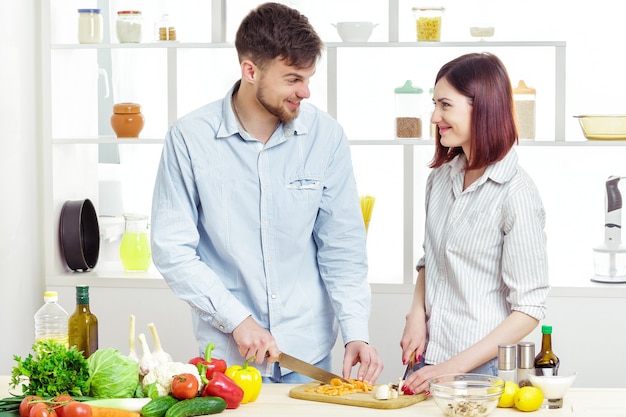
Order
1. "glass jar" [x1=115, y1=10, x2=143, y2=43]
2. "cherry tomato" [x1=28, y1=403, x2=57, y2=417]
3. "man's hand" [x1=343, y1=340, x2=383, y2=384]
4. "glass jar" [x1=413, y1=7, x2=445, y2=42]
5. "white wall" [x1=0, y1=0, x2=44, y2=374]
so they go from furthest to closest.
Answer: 1. "glass jar" [x1=115, y1=10, x2=143, y2=43]
2. "glass jar" [x1=413, y1=7, x2=445, y2=42]
3. "white wall" [x1=0, y1=0, x2=44, y2=374]
4. "man's hand" [x1=343, y1=340, x2=383, y2=384]
5. "cherry tomato" [x1=28, y1=403, x2=57, y2=417]

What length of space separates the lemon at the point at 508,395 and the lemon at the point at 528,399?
2 cm

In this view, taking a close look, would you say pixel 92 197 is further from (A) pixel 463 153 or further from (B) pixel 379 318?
(A) pixel 463 153

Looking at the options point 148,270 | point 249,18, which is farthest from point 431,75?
point 249,18

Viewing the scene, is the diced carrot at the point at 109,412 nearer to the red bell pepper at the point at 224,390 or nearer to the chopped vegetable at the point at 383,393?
the red bell pepper at the point at 224,390

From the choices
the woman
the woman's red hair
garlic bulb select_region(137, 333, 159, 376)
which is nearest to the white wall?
garlic bulb select_region(137, 333, 159, 376)

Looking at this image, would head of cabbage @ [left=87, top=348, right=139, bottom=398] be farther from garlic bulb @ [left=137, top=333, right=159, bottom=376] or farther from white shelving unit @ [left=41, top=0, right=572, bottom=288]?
white shelving unit @ [left=41, top=0, right=572, bottom=288]

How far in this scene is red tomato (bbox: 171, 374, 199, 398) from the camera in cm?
201

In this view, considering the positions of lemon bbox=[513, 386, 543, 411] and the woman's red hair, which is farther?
the woman's red hair

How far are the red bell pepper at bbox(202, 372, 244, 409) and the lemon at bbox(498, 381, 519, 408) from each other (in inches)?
22.8

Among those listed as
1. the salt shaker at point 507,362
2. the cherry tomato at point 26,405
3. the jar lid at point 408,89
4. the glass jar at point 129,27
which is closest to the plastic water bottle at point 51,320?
the cherry tomato at point 26,405

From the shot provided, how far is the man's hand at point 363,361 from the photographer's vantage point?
94.3 inches

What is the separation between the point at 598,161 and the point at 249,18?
2170 mm

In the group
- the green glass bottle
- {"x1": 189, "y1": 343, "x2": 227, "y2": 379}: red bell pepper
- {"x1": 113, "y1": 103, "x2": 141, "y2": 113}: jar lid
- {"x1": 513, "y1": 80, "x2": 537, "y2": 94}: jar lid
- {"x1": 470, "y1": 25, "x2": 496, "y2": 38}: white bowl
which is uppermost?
{"x1": 470, "y1": 25, "x2": 496, "y2": 38}: white bowl

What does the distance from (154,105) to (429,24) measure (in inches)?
51.4
